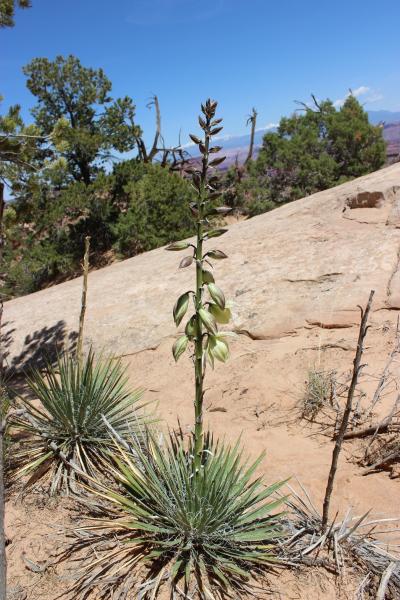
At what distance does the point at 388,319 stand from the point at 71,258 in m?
12.9

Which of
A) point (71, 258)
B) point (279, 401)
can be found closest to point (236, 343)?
point (279, 401)

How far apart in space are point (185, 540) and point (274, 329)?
3451mm

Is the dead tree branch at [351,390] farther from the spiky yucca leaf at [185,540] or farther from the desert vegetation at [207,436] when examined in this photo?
the spiky yucca leaf at [185,540]

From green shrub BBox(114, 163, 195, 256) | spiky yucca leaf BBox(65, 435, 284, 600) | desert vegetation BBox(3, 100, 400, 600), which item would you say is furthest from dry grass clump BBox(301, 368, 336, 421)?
green shrub BBox(114, 163, 195, 256)

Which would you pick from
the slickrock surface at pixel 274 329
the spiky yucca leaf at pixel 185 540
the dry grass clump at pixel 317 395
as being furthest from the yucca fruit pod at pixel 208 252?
the dry grass clump at pixel 317 395

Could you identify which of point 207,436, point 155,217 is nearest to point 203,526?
point 207,436

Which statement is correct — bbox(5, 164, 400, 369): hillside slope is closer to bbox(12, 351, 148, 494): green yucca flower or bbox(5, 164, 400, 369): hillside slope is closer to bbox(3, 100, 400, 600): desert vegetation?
bbox(12, 351, 148, 494): green yucca flower

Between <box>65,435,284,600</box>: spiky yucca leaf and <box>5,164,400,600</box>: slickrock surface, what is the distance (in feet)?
0.87

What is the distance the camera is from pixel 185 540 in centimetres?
269

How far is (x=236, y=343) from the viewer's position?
5.93 metres

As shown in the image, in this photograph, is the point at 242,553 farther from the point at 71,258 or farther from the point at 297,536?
the point at 71,258

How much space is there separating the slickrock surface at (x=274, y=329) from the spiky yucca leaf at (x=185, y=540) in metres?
0.27

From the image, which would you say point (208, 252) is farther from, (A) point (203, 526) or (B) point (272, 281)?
(B) point (272, 281)

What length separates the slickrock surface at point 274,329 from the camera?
347 centimetres
